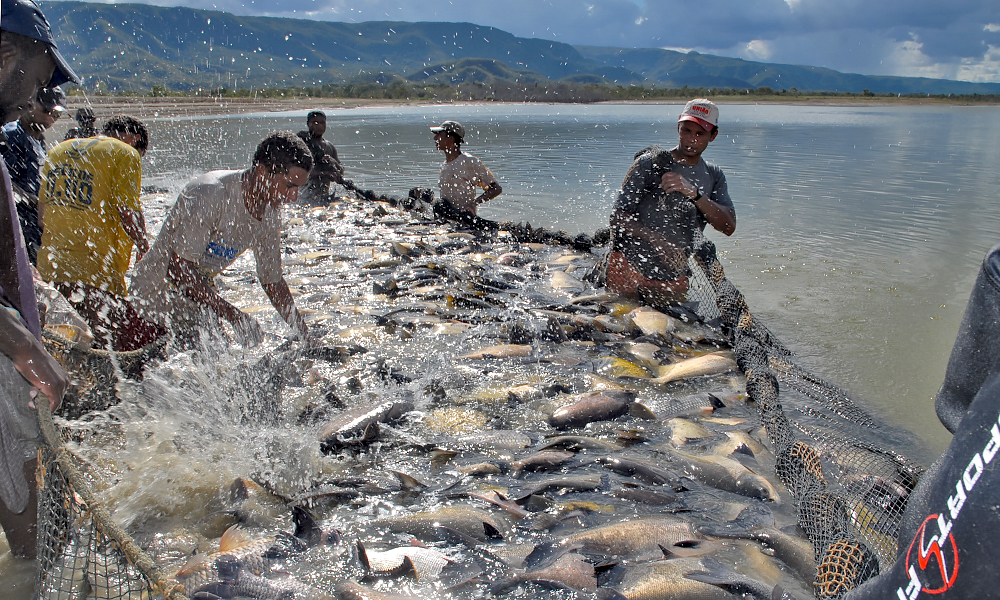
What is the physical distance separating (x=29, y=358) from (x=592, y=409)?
10.4ft

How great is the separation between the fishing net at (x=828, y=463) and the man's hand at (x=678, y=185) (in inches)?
45.2

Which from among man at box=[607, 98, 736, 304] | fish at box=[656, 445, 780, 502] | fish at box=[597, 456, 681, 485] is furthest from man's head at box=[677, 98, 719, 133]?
fish at box=[597, 456, 681, 485]

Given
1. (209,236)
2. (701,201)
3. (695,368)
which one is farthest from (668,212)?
(209,236)

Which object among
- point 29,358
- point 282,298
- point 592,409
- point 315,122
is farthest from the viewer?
point 315,122

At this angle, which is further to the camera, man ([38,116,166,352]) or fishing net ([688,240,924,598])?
man ([38,116,166,352])

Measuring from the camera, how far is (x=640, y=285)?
6527 mm

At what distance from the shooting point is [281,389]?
4168 mm

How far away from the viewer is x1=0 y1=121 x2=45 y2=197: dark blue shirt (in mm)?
4113

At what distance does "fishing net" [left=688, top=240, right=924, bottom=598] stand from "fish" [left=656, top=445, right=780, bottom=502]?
150 millimetres

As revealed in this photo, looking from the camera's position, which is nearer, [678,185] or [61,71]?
[61,71]

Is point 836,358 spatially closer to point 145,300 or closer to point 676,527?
point 676,527

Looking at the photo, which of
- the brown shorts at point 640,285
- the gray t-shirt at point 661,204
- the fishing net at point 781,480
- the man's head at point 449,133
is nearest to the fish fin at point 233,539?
the fishing net at point 781,480

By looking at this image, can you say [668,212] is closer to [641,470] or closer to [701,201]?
[701,201]

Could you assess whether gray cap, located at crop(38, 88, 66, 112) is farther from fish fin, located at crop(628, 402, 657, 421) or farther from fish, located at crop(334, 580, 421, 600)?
fish fin, located at crop(628, 402, 657, 421)
